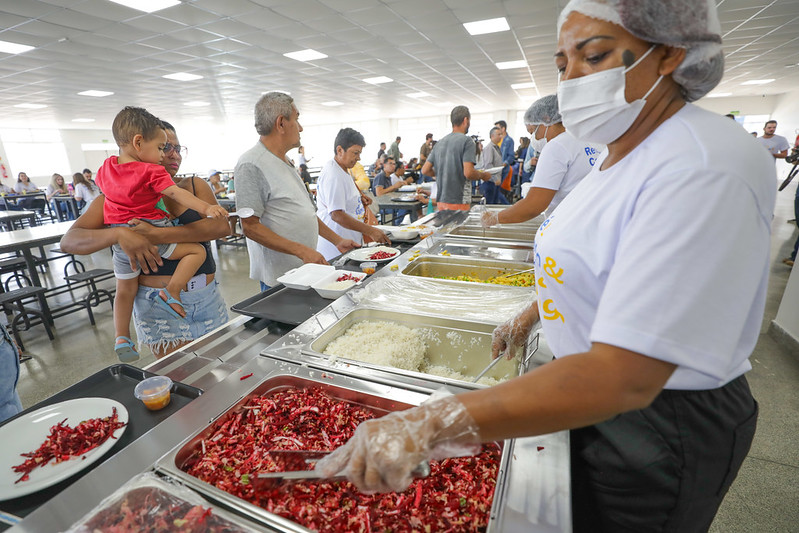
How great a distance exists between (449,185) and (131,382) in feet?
14.4

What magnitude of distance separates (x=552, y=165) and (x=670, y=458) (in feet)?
6.48

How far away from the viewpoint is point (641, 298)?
54cm

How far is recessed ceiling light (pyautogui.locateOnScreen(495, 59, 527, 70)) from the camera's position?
886 centimetres

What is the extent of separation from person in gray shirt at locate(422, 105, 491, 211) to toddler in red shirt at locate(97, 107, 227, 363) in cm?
345

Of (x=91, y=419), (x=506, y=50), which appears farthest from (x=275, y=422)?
(x=506, y=50)

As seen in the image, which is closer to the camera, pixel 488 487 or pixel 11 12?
pixel 488 487

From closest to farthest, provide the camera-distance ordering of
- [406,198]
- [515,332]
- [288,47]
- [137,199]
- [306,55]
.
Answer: [515,332] → [137,199] → [406,198] → [288,47] → [306,55]

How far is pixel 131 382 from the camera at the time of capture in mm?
1219

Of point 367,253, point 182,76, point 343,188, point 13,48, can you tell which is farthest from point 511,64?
point 13,48

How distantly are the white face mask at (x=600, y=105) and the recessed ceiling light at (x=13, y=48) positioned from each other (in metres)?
8.80

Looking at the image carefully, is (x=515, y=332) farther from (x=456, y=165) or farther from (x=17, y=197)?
(x=17, y=197)

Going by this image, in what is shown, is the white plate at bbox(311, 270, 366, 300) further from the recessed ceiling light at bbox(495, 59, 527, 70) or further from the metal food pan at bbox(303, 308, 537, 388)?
the recessed ceiling light at bbox(495, 59, 527, 70)

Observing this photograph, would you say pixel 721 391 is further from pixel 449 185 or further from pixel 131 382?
pixel 449 185

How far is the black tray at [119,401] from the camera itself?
0.81m
